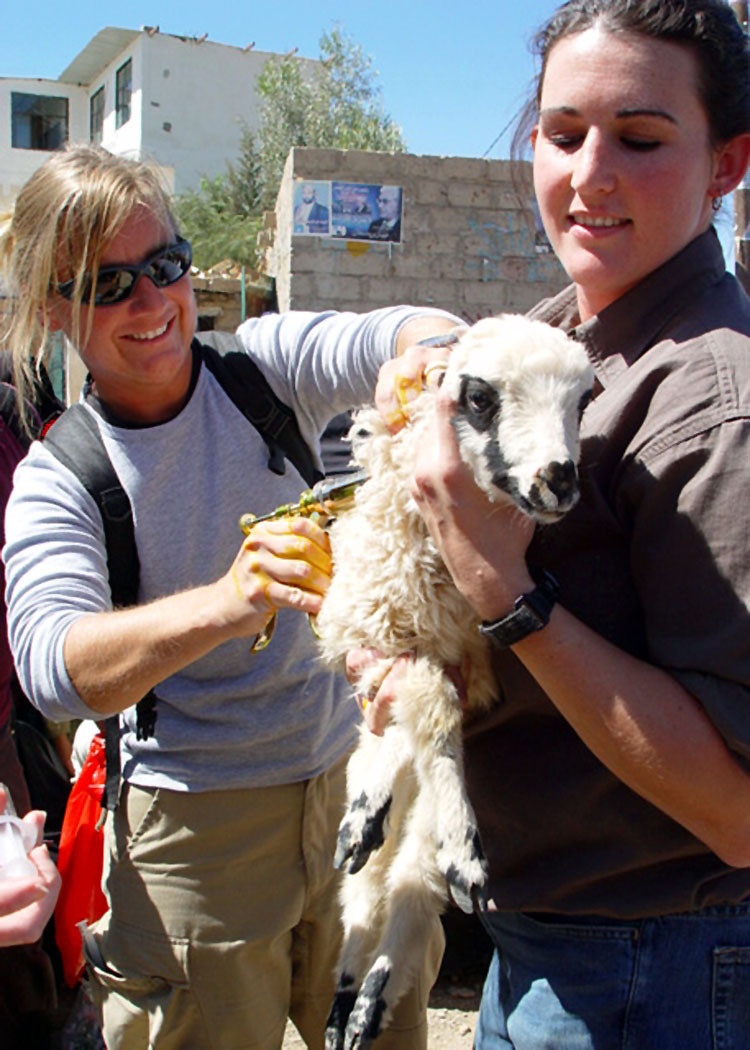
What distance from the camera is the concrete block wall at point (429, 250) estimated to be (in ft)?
30.3

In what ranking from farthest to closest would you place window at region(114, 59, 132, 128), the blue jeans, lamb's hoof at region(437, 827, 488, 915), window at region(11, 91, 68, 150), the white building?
window at region(11, 91, 68, 150) < window at region(114, 59, 132, 128) < the white building < lamb's hoof at region(437, 827, 488, 915) < the blue jeans

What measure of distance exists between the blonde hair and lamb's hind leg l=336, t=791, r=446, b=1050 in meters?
1.35

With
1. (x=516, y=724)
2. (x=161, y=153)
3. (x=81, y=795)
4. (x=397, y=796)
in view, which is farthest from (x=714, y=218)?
(x=161, y=153)

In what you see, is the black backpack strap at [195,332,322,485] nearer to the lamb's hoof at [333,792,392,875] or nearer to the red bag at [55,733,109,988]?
the lamb's hoof at [333,792,392,875]

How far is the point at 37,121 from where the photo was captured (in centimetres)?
3656

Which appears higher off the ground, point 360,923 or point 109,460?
point 109,460

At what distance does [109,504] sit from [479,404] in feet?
2.98

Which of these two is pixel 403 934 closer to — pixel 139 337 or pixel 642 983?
pixel 642 983

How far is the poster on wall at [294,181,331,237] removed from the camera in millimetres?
9172

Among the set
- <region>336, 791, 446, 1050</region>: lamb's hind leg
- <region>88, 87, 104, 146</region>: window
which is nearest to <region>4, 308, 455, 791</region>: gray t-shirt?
<region>336, 791, 446, 1050</region>: lamb's hind leg

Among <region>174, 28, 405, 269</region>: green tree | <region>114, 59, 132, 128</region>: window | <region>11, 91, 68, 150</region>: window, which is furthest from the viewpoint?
<region>11, 91, 68, 150</region>: window

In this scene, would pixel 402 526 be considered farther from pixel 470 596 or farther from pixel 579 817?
pixel 579 817

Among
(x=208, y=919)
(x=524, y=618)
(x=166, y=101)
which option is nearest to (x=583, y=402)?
(x=524, y=618)

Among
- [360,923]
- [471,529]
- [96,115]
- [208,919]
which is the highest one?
[96,115]
